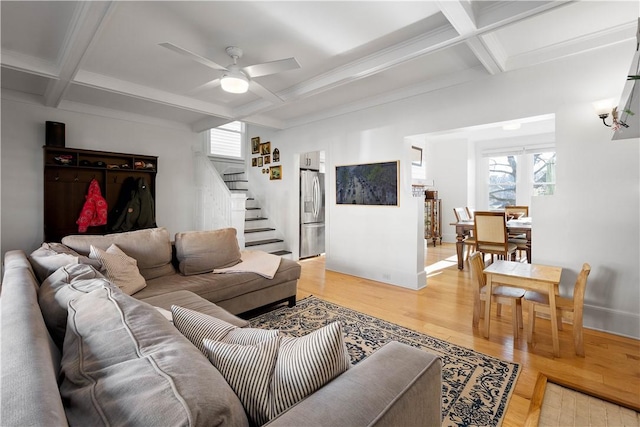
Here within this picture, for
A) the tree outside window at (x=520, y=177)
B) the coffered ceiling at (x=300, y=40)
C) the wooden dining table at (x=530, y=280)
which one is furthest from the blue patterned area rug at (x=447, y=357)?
the tree outside window at (x=520, y=177)

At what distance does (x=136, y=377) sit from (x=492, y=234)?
15.1ft

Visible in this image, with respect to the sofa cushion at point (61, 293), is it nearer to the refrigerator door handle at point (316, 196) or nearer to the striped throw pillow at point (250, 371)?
the striped throw pillow at point (250, 371)

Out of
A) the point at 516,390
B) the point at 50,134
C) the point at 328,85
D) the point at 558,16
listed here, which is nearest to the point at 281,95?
the point at 328,85

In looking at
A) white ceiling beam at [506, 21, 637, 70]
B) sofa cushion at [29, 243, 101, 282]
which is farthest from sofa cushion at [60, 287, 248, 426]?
white ceiling beam at [506, 21, 637, 70]

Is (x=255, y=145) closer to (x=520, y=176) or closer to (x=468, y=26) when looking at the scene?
(x=468, y=26)

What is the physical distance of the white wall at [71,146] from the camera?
3.91 metres

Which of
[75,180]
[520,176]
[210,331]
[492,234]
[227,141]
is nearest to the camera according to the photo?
[210,331]

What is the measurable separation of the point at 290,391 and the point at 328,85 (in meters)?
3.29

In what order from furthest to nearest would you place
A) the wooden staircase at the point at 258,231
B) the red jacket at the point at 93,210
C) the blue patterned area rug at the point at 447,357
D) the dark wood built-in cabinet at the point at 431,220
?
Result: 1. the dark wood built-in cabinet at the point at 431,220
2. the wooden staircase at the point at 258,231
3. the red jacket at the point at 93,210
4. the blue patterned area rug at the point at 447,357

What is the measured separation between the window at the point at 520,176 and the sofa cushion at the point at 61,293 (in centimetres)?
810

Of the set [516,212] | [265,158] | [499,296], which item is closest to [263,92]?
[265,158]

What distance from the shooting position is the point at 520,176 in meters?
6.99

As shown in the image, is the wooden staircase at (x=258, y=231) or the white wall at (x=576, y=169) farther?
the wooden staircase at (x=258, y=231)

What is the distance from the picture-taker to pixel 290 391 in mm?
792
